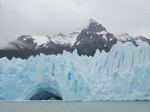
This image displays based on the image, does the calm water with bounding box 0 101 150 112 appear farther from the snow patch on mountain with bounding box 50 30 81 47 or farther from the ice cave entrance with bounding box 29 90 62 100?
the snow patch on mountain with bounding box 50 30 81 47

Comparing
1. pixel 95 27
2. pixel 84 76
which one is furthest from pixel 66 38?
pixel 84 76

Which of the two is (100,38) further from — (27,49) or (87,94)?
(87,94)

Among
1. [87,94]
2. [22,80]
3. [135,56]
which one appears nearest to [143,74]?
[135,56]

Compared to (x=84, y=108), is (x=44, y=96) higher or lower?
lower

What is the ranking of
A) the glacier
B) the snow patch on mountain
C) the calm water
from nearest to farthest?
the calm water, the glacier, the snow patch on mountain

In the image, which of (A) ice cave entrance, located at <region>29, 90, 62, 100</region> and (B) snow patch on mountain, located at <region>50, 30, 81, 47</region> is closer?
(A) ice cave entrance, located at <region>29, 90, 62, 100</region>

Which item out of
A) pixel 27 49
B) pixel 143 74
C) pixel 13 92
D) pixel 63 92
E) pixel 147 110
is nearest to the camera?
pixel 147 110

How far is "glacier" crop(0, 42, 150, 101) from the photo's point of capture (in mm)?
30531

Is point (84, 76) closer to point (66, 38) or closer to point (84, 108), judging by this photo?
point (84, 108)

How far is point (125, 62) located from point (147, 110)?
9.83 metres

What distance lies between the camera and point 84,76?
3238 centimetres

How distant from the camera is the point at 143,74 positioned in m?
30.2

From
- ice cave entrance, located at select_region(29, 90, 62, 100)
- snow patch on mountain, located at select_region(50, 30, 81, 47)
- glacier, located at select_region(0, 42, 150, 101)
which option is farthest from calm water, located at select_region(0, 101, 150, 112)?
snow patch on mountain, located at select_region(50, 30, 81, 47)

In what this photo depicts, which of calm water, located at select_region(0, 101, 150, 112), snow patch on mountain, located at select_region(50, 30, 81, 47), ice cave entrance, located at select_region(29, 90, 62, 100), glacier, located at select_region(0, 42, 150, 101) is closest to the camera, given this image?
calm water, located at select_region(0, 101, 150, 112)
